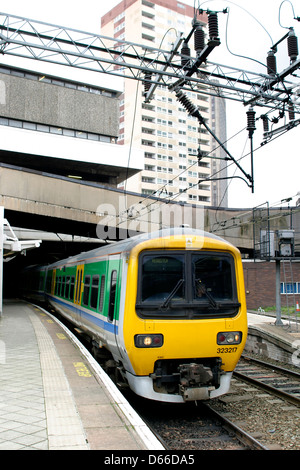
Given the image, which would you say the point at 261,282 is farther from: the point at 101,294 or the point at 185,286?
the point at 185,286

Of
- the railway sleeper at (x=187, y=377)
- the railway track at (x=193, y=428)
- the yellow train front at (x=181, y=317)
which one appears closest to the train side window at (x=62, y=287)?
the railway track at (x=193, y=428)

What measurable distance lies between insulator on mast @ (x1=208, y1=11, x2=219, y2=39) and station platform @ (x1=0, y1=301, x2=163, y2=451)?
734 cm

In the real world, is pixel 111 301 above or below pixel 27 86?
below

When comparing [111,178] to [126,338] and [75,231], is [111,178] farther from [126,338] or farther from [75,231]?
[126,338]

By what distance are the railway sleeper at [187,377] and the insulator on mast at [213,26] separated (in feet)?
22.2

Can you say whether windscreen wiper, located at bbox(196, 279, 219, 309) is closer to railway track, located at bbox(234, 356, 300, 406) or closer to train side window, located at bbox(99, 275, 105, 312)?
train side window, located at bbox(99, 275, 105, 312)

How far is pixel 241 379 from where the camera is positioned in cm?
1009

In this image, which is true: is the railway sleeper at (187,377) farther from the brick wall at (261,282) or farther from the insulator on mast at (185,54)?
the brick wall at (261,282)

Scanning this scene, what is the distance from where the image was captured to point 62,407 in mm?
5562

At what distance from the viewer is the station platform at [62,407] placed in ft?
14.4
